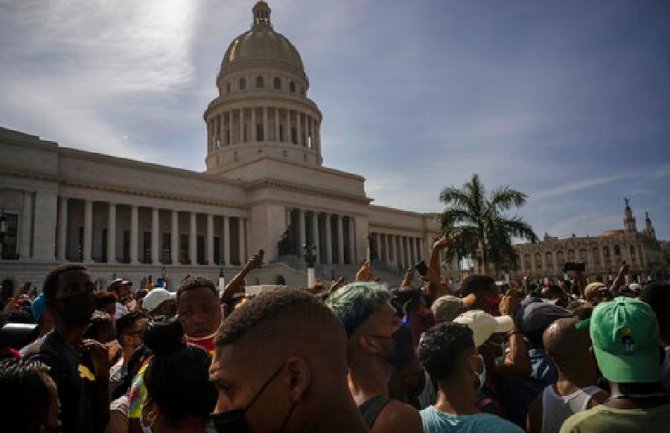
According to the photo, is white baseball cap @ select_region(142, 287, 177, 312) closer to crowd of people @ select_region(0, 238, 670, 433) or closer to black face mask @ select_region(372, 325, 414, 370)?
crowd of people @ select_region(0, 238, 670, 433)

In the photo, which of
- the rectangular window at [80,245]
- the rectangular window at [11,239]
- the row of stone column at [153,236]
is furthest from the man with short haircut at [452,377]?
the rectangular window at [80,245]

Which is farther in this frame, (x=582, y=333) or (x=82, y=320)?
(x=82, y=320)

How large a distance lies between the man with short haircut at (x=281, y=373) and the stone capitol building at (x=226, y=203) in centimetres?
1908

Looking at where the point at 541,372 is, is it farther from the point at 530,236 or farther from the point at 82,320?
the point at 530,236

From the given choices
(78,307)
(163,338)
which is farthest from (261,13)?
(163,338)

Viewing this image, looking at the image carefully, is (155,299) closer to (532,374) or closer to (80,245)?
(532,374)

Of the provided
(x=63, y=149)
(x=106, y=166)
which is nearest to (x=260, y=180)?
(x=106, y=166)

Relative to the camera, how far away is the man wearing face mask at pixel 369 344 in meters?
2.32

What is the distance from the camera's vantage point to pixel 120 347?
5.03 metres

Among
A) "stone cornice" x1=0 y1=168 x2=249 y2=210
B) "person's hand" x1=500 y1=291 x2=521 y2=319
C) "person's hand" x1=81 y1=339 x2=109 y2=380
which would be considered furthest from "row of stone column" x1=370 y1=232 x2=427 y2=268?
"person's hand" x1=81 y1=339 x2=109 y2=380

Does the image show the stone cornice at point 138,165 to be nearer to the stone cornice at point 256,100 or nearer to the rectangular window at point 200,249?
the rectangular window at point 200,249

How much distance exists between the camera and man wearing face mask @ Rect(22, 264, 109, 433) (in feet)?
10.4

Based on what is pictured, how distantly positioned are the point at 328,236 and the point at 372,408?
159 feet

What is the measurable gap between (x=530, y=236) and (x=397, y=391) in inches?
1075
